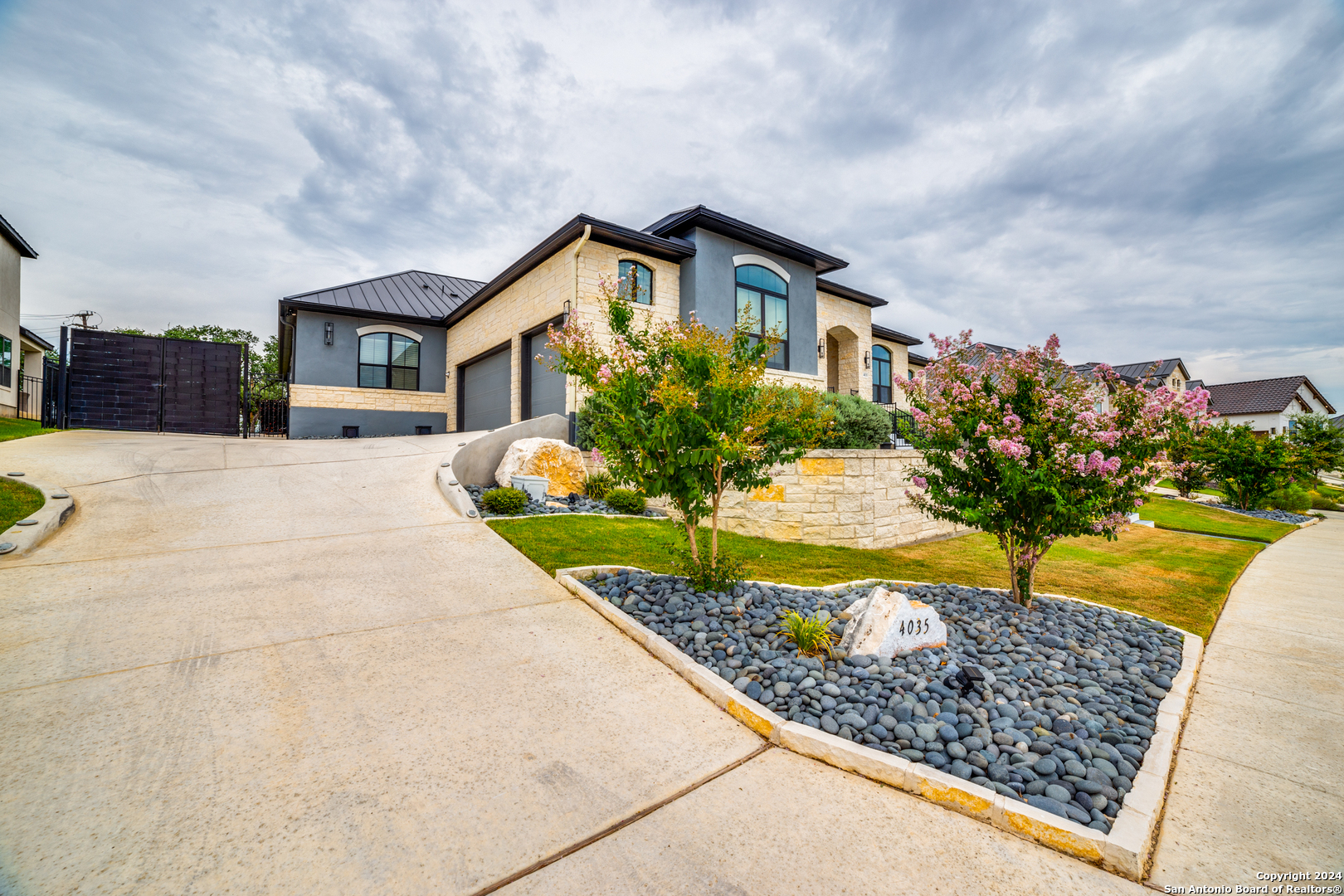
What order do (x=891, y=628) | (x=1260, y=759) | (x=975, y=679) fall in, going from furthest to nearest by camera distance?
(x=891, y=628)
(x=975, y=679)
(x=1260, y=759)

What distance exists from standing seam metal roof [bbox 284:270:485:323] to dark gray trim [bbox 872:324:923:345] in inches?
636

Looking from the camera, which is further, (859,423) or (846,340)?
(846,340)

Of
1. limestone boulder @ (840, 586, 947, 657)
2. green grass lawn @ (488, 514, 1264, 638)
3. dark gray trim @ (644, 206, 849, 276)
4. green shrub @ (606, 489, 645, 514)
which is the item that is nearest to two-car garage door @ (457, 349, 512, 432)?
dark gray trim @ (644, 206, 849, 276)

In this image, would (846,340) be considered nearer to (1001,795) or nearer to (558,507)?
(558,507)

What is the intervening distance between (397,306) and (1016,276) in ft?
70.2

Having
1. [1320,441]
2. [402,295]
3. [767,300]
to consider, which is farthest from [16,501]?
[1320,441]

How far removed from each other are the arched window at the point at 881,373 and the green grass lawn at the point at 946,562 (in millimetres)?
13033

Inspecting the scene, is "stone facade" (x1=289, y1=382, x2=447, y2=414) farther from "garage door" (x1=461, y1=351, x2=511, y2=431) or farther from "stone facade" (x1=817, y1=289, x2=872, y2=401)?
"stone facade" (x1=817, y1=289, x2=872, y2=401)

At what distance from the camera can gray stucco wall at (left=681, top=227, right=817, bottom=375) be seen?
13078mm

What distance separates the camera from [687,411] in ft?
14.0

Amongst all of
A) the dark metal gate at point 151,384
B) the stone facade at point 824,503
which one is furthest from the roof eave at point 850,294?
the dark metal gate at point 151,384

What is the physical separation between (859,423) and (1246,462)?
13240mm

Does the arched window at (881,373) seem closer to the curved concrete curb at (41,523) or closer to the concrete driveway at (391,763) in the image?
the concrete driveway at (391,763)

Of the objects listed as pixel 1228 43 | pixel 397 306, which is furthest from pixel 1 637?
pixel 397 306
